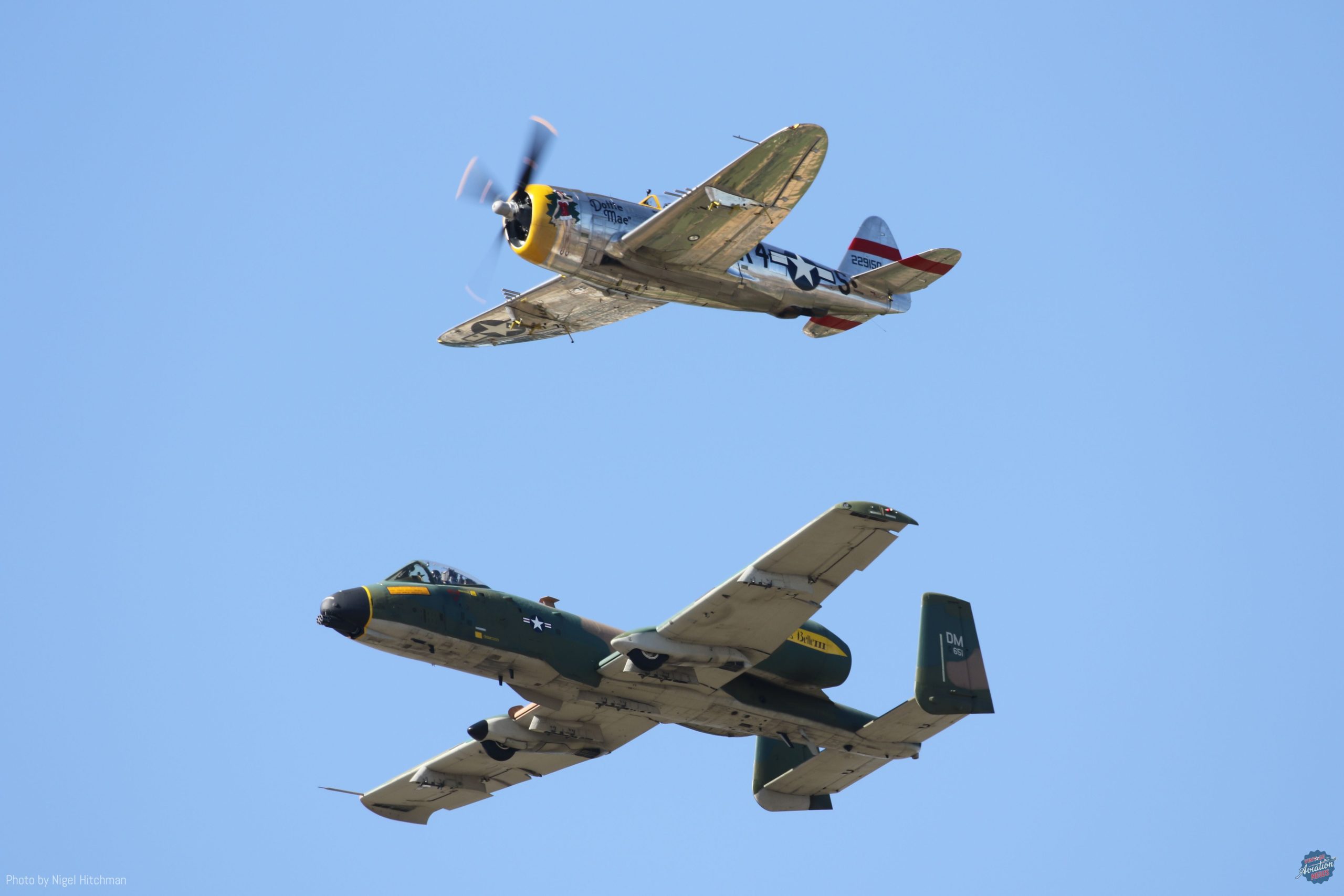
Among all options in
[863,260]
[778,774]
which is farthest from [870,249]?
[778,774]

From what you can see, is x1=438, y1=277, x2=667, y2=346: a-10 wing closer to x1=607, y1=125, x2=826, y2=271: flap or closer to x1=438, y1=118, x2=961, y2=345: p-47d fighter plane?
x1=438, y1=118, x2=961, y2=345: p-47d fighter plane

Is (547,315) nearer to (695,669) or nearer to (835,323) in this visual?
(835,323)

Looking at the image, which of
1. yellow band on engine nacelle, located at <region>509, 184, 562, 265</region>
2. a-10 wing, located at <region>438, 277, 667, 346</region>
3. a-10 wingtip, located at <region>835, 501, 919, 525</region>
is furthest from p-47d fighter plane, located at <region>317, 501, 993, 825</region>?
a-10 wing, located at <region>438, 277, 667, 346</region>

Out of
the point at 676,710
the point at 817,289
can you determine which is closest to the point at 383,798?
the point at 676,710

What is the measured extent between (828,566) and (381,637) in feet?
30.6

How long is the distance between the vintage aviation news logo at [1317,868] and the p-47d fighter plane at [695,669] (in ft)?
46.7

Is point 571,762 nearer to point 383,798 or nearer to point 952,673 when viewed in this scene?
point 383,798

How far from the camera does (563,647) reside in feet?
112

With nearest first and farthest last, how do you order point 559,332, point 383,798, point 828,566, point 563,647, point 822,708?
point 828,566
point 563,647
point 822,708
point 383,798
point 559,332

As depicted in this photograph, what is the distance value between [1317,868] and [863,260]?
2203cm

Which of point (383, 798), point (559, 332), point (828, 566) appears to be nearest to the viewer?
point (828, 566)

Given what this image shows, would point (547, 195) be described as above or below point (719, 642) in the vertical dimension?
above

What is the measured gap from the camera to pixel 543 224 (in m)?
37.8

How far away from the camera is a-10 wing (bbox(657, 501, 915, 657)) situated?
99.9 ft
